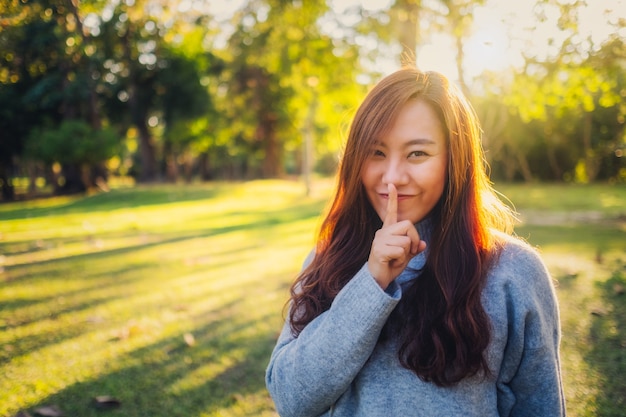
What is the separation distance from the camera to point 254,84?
29.7m

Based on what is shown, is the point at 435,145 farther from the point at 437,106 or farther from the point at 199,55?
the point at 199,55

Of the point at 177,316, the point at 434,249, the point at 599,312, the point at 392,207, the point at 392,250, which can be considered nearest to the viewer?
the point at 392,250

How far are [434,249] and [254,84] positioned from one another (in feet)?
97.4

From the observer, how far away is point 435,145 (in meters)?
1.50

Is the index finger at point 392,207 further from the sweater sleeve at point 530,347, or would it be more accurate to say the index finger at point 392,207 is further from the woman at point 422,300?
the sweater sleeve at point 530,347

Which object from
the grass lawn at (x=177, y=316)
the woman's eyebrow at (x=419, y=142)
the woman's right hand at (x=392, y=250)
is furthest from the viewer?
the grass lawn at (x=177, y=316)

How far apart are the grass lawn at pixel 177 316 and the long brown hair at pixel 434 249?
1691 mm

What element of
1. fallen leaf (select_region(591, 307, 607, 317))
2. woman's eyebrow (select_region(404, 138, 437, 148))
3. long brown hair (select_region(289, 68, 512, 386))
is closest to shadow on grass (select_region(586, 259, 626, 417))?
fallen leaf (select_region(591, 307, 607, 317))

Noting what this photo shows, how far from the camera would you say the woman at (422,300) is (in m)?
1.33

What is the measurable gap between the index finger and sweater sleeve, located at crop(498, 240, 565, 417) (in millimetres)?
443

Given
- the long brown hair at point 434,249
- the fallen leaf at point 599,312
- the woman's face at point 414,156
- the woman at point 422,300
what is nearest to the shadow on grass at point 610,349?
the fallen leaf at point 599,312

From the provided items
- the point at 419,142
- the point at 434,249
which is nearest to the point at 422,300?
the point at 434,249

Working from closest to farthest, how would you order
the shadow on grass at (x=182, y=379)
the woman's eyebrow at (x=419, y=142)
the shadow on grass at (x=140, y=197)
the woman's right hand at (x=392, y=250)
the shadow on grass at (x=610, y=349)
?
the woman's right hand at (x=392, y=250)
the woman's eyebrow at (x=419, y=142)
the shadow on grass at (x=610, y=349)
the shadow on grass at (x=182, y=379)
the shadow on grass at (x=140, y=197)

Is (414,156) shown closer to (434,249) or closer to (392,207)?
(392,207)
